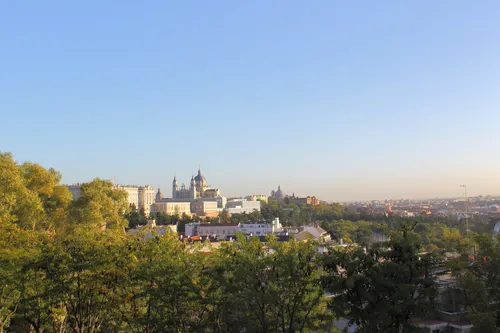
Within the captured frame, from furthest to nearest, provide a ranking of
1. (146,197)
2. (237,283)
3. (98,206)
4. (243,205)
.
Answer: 1. (243,205)
2. (146,197)
3. (98,206)
4. (237,283)

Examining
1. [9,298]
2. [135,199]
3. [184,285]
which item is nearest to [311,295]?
[184,285]

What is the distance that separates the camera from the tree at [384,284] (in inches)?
465

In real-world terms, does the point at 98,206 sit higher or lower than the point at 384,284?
higher

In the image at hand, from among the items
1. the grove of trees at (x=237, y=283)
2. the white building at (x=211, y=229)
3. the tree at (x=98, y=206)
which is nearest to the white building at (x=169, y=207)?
the white building at (x=211, y=229)

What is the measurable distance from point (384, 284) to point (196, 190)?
16897 cm

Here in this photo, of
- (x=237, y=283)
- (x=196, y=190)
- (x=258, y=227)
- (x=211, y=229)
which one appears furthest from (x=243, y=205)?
(x=237, y=283)

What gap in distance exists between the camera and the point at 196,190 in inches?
7052

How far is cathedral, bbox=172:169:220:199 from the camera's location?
173m

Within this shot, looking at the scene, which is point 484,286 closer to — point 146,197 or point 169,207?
point 169,207

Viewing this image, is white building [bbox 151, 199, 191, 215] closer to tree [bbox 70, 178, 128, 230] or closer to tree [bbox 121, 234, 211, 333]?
tree [bbox 70, 178, 128, 230]

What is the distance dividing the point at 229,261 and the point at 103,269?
366 cm

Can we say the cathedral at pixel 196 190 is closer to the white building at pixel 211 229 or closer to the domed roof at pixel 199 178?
the domed roof at pixel 199 178

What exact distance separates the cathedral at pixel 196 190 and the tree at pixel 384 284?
159424 millimetres

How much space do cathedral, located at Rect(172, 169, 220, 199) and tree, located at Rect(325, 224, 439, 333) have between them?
523ft
